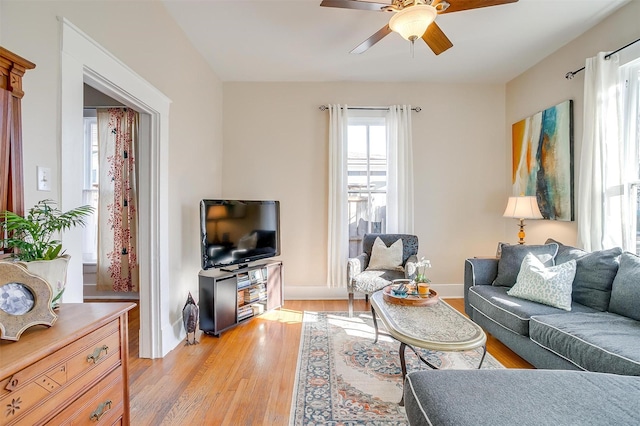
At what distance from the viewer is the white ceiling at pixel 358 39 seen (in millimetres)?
2670

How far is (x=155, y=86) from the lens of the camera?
2.52 m

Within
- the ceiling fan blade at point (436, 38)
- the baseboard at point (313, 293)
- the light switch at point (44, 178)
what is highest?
the ceiling fan blade at point (436, 38)

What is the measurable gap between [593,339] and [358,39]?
3.08 m

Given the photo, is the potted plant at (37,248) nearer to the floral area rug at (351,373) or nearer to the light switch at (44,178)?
Answer: the light switch at (44,178)

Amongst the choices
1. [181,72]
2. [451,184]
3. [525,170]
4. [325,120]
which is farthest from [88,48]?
[525,170]

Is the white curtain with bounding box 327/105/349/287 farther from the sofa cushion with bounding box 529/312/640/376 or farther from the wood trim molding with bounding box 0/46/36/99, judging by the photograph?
the wood trim molding with bounding box 0/46/36/99

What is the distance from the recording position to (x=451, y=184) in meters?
4.33

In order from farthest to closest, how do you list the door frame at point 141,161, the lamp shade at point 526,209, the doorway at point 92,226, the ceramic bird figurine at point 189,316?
the doorway at point 92,226, the lamp shade at point 526,209, the ceramic bird figurine at point 189,316, the door frame at point 141,161

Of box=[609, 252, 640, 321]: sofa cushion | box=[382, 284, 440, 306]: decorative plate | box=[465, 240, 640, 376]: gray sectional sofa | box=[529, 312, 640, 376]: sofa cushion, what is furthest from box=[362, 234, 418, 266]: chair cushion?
box=[609, 252, 640, 321]: sofa cushion

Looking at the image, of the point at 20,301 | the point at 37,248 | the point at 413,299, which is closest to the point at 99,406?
the point at 20,301

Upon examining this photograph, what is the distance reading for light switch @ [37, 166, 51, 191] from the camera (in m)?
1.45

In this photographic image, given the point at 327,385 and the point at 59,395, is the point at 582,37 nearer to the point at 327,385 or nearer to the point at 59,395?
the point at 327,385

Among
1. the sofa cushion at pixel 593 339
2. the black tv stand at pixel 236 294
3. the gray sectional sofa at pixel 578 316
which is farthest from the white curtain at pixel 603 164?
the black tv stand at pixel 236 294

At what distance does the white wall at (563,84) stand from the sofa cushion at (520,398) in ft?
8.17
